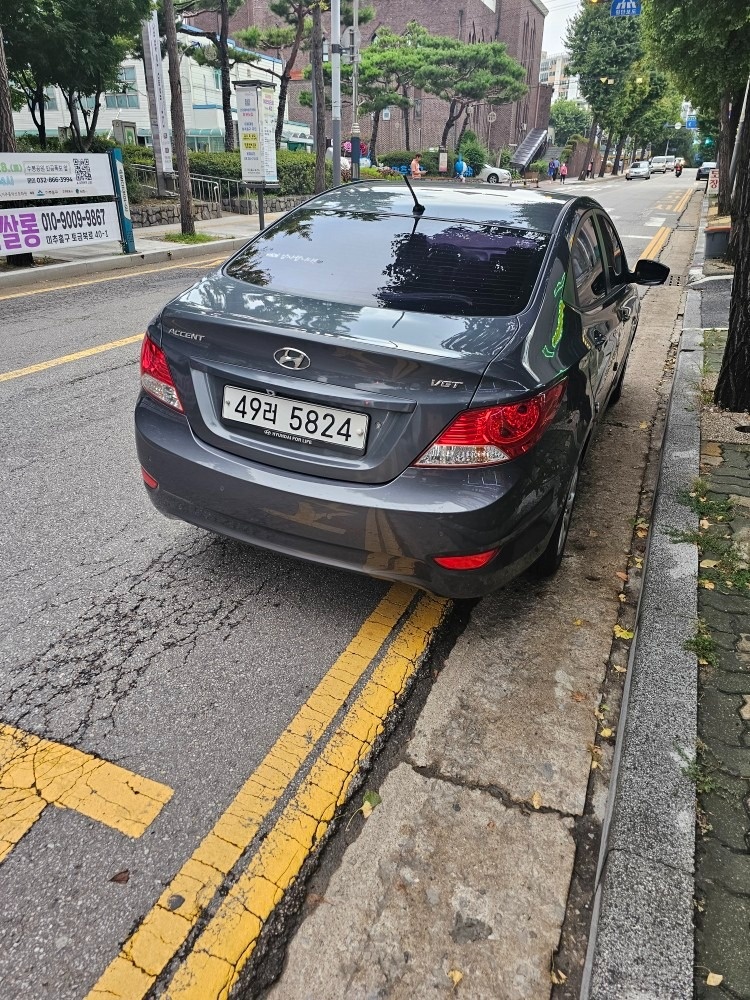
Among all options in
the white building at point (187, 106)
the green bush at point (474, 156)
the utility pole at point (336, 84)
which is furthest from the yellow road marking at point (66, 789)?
the green bush at point (474, 156)

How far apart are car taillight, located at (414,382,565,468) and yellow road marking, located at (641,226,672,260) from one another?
13.8m

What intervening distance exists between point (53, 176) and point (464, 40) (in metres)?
64.6

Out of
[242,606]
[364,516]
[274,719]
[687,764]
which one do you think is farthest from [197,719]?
[687,764]

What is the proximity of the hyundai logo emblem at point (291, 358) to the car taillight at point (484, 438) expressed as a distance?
0.51 m

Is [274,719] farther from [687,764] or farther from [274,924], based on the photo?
[687,764]

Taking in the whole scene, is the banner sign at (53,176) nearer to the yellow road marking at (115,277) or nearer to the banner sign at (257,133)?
the yellow road marking at (115,277)

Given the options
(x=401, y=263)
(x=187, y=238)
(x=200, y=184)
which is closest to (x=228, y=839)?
(x=401, y=263)

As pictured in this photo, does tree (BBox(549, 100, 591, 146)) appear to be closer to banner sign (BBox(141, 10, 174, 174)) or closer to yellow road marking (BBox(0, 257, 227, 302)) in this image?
banner sign (BBox(141, 10, 174, 174))

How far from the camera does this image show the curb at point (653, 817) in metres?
1.67

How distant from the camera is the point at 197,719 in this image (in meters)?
2.44

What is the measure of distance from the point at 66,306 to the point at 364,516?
7779 millimetres

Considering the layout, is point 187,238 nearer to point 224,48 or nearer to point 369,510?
point 369,510

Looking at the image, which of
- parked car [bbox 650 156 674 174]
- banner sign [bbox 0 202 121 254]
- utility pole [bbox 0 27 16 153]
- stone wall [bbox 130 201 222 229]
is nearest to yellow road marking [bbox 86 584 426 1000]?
banner sign [bbox 0 202 121 254]

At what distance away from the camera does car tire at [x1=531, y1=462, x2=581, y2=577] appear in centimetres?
315
